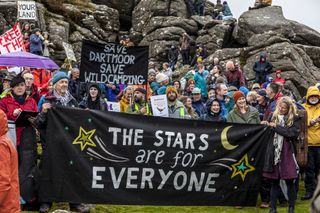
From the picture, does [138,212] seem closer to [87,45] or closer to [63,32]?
[87,45]

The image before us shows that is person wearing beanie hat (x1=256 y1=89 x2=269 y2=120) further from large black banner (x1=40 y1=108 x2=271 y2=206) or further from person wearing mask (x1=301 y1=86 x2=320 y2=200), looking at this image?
large black banner (x1=40 y1=108 x2=271 y2=206)

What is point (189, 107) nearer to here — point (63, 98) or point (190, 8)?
point (63, 98)

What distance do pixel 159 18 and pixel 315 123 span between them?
2811 cm

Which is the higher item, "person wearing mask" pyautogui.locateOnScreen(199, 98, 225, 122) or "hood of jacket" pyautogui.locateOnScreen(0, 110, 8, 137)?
"hood of jacket" pyautogui.locateOnScreen(0, 110, 8, 137)

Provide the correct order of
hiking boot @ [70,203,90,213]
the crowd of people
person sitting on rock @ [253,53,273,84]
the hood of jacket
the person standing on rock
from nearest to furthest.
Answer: the hood of jacket, the crowd of people, hiking boot @ [70,203,90,213], person sitting on rock @ [253,53,273,84], the person standing on rock

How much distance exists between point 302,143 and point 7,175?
712 centimetres

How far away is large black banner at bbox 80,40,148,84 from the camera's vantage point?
44.9 feet

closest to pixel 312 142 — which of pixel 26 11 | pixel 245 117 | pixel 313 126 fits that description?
pixel 313 126

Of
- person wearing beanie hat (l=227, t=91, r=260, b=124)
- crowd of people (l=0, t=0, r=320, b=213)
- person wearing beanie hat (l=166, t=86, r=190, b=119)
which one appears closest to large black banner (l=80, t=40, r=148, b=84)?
crowd of people (l=0, t=0, r=320, b=213)

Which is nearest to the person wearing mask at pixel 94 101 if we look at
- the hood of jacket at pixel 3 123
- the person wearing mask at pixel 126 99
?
the person wearing mask at pixel 126 99

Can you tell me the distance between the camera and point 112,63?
46.2 ft

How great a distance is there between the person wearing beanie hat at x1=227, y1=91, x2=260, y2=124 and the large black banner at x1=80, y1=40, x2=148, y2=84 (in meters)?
2.66

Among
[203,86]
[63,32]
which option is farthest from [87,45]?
[63,32]

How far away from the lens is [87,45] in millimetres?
13742
